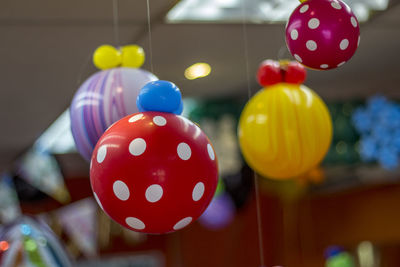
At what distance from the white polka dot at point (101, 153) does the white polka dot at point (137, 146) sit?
0.18 feet

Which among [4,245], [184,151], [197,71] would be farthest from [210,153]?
[197,71]

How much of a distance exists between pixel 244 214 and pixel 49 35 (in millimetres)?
4196

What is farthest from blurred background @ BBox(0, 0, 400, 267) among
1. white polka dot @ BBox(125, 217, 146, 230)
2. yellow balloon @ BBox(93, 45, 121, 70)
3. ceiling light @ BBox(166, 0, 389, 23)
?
white polka dot @ BBox(125, 217, 146, 230)

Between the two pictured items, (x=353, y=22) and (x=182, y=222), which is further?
(x=353, y=22)

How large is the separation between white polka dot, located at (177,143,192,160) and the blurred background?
33.3 inches

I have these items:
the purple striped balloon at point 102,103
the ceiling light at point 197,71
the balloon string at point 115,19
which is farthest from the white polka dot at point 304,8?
the ceiling light at point 197,71

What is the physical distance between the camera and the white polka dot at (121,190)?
3.54 ft

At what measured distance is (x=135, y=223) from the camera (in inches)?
44.1

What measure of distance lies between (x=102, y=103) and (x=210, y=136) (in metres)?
2.16

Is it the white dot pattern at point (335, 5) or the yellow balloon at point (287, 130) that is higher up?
the white dot pattern at point (335, 5)

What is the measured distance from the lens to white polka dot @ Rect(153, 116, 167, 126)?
1116mm

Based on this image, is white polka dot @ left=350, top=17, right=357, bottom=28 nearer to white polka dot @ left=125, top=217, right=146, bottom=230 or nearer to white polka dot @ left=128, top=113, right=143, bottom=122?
white polka dot @ left=128, top=113, right=143, bottom=122

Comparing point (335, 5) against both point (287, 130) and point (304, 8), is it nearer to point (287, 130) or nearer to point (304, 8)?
point (304, 8)

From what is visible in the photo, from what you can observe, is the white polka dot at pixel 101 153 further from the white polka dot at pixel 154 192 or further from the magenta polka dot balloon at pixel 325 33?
the magenta polka dot balloon at pixel 325 33
